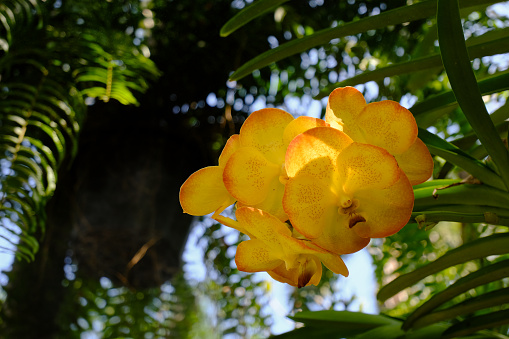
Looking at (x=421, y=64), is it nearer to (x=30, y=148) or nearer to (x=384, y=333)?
(x=384, y=333)

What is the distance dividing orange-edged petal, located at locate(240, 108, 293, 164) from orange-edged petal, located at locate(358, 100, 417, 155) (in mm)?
48

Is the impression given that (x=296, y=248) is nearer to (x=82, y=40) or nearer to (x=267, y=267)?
(x=267, y=267)

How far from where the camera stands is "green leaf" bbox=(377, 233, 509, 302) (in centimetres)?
33

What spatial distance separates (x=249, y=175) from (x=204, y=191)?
0.04 metres

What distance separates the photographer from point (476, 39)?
1.42ft

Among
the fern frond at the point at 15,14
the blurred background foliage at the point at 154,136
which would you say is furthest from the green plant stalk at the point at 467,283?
the fern frond at the point at 15,14

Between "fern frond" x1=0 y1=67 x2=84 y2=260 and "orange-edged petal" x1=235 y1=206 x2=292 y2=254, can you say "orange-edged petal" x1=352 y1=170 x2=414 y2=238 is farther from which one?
"fern frond" x1=0 y1=67 x2=84 y2=260

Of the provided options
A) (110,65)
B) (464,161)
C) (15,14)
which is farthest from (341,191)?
(15,14)

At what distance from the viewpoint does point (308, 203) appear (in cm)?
23

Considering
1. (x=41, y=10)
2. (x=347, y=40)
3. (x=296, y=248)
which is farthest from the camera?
(x=347, y=40)

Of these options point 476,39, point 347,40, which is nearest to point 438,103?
point 476,39

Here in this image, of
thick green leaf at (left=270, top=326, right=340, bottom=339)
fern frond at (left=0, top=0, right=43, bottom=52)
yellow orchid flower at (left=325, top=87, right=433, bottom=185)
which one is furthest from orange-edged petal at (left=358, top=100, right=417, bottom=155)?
fern frond at (left=0, top=0, right=43, bottom=52)

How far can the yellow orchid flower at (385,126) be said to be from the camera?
251mm

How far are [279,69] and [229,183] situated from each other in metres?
0.75
